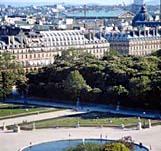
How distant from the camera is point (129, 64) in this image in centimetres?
8819

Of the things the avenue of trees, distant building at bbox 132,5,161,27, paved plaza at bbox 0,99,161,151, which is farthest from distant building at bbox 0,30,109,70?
paved plaza at bbox 0,99,161,151

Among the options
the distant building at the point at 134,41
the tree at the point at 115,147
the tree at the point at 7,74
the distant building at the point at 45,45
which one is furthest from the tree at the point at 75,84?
the distant building at the point at 134,41

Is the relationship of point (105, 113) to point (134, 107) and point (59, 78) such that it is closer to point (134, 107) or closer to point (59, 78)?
point (134, 107)

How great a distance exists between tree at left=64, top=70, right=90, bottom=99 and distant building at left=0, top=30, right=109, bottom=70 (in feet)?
90.4

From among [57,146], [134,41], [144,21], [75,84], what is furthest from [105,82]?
[144,21]

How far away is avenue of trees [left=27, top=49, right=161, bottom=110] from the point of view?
246ft

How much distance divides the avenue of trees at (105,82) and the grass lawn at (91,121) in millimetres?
4624

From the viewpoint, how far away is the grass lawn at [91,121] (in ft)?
219

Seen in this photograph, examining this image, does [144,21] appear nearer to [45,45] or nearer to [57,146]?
[45,45]

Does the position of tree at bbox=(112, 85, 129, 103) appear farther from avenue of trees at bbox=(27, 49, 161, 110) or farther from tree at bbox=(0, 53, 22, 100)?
tree at bbox=(0, 53, 22, 100)

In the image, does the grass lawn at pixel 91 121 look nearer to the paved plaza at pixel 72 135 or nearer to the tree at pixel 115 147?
the paved plaza at pixel 72 135

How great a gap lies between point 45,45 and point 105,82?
1514 inches

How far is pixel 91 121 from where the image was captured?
68.8m

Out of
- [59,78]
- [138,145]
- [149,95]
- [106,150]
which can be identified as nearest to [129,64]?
[59,78]
